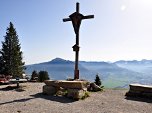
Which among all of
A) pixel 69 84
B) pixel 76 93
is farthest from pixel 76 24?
pixel 76 93

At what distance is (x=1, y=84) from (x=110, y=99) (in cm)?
1246

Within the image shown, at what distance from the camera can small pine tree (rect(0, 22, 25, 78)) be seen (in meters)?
60.9

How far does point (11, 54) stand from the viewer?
62188 millimetres

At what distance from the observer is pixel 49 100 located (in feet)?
52.8

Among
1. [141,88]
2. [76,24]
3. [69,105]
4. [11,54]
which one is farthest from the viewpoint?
[11,54]

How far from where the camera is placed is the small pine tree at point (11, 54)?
200 feet

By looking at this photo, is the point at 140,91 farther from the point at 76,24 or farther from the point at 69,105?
the point at 76,24

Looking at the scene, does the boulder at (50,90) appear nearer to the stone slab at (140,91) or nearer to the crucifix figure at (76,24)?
the crucifix figure at (76,24)

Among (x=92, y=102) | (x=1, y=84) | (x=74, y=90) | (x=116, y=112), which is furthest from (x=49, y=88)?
(x=1, y=84)

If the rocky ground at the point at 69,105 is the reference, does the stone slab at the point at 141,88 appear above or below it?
above

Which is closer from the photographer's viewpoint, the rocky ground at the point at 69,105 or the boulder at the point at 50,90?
the rocky ground at the point at 69,105

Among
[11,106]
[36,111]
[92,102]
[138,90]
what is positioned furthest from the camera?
[138,90]

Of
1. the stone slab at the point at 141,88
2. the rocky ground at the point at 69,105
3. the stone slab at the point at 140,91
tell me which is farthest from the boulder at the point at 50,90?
the stone slab at the point at 141,88

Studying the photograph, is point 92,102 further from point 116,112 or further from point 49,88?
point 49,88
